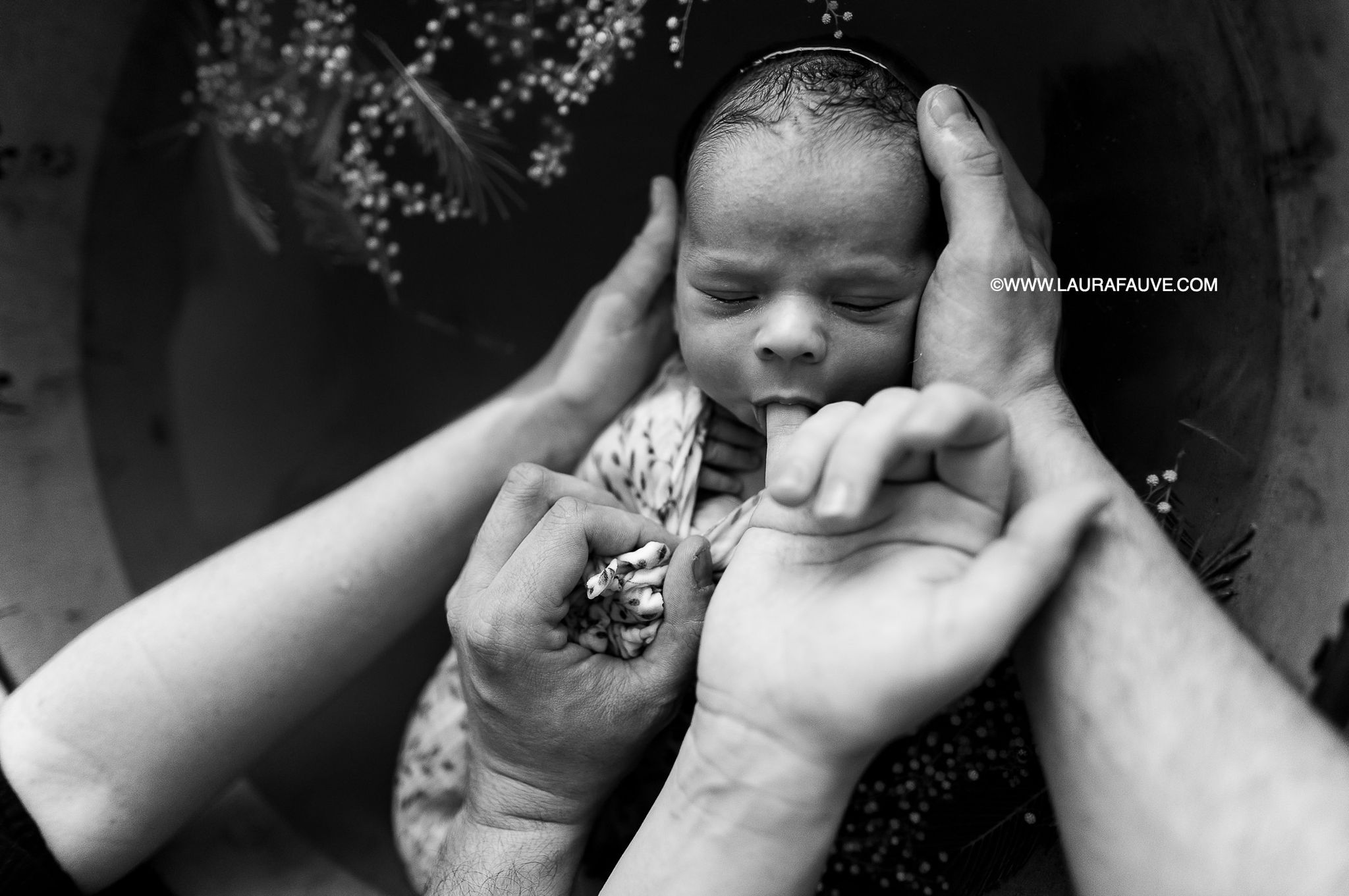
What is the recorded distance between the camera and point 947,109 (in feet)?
2.77

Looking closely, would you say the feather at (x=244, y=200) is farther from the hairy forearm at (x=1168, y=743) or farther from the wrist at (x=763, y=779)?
the hairy forearm at (x=1168, y=743)

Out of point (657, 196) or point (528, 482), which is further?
point (657, 196)

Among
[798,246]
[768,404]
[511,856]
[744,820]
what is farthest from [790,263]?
[511,856]

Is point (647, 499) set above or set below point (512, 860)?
above

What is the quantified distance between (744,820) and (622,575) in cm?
23

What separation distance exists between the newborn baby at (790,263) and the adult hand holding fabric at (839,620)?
15 centimetres

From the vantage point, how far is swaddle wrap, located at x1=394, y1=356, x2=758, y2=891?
2.75ft

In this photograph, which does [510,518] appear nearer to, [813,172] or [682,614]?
[682,614]

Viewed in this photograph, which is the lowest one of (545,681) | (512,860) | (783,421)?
(512,860)

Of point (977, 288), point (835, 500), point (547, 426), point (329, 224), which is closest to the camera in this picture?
point (835, 500)

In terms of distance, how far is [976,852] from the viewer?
2.96ft

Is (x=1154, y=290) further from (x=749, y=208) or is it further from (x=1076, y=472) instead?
(x=749, y=208)

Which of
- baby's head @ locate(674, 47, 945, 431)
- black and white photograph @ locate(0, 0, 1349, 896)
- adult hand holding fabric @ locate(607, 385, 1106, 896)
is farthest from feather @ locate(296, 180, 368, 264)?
adult hand holding fabric @ locate(607, 385, 1106, 896)

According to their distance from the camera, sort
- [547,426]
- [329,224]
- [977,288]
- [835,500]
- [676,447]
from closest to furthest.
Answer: [835,500]
[977,288]
[676,447]
[547,426]
[329,224]
